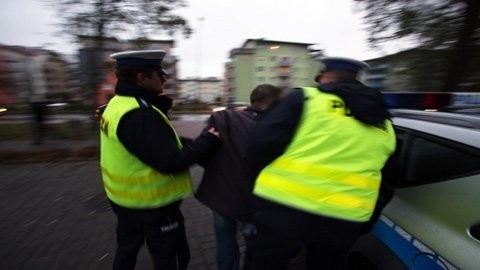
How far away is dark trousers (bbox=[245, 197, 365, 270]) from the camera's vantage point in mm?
1451

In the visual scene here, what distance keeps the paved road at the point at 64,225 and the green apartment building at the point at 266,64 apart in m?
60.3

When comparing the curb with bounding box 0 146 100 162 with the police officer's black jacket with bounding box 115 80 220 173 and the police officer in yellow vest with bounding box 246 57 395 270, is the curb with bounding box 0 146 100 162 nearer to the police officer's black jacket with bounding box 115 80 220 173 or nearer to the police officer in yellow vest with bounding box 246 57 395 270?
the police officer's black jacket with bounding box 115 80 220 173

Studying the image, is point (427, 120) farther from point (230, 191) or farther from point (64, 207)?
point (64, 207)

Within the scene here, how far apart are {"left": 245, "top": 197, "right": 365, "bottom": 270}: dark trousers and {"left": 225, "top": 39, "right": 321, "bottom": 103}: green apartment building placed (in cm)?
6404

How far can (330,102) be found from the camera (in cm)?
145

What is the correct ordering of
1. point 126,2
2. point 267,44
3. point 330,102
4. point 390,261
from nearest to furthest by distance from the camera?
point 330,102
point 390,261
point 126,2
point 267,44

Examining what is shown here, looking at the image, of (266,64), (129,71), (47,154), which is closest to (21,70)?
(47,154)

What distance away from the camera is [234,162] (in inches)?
76.4

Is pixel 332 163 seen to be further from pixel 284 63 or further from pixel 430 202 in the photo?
pixel 284 63

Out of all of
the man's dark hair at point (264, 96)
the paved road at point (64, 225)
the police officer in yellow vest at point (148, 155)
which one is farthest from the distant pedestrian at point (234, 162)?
the paved road at point (64, 225)

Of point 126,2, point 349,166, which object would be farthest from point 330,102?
point 126,2

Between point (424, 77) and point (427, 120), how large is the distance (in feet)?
20.4

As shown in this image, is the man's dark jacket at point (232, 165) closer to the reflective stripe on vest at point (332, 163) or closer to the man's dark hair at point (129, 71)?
the reflective stripe on vest at point (332, 163)

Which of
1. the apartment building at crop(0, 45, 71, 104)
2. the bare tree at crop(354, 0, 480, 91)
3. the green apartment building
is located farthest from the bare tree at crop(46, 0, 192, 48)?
the green apartment building
